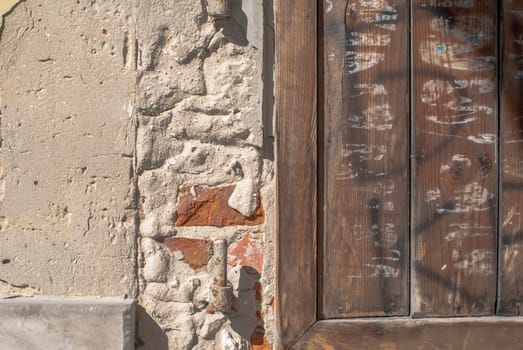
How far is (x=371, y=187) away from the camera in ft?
5.06

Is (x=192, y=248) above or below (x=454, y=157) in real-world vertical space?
below

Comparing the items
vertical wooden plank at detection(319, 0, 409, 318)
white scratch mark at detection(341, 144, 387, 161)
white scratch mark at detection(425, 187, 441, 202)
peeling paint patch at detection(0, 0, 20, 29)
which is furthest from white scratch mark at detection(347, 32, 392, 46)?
peeling paint patch at detection(0, 0, 20, 29)

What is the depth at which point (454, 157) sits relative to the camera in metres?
1.55

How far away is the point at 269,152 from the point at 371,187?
1.01 feet

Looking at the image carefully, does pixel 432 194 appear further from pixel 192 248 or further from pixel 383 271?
pixel 192 248

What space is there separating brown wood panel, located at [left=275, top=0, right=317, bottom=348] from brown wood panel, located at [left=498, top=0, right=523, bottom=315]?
52 cm

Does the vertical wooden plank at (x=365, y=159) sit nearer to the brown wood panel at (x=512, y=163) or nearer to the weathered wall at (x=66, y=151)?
the brown wood panel at (x=512, y=163)

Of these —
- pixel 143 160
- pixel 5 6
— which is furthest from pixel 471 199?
pixel 5 6

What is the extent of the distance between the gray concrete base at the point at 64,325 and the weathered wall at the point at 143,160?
7 cm

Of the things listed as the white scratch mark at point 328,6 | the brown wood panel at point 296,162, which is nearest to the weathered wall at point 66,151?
the brown wood panel at point 296,162

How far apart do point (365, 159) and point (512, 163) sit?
40cm

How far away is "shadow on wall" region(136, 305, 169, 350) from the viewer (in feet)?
5.44

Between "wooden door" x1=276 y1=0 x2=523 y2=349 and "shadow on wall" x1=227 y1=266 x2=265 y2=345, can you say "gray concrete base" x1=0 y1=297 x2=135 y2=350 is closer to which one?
"shadow on wall" x1=227 y1=266 x2=265 y2=345

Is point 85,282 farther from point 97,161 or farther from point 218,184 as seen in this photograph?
point 218,184
